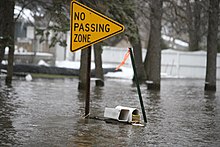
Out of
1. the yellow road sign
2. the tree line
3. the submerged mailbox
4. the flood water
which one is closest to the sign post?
the yellow road sign

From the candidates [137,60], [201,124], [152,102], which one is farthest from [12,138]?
[137,60]

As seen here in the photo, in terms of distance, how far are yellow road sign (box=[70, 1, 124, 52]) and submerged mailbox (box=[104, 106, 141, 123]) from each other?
162 cm

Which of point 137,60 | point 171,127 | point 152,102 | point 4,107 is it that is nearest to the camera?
point 171,127

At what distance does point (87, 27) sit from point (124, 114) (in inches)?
86.1

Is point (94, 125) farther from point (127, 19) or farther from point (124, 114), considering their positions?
point (127, 19)

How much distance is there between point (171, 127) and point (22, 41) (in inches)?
1406

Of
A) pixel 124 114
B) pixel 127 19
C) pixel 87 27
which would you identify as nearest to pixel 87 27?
pixel 87 27

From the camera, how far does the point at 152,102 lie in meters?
19.4

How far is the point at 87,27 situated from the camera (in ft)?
43.0

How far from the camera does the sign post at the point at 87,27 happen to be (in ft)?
42.5

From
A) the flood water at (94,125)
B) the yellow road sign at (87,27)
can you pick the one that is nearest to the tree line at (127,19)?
the flood water at (94,125)

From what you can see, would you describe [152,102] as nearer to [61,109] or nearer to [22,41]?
[61,109]

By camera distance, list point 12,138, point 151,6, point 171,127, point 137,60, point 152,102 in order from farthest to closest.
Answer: point 137,60, point 151,6, point 152,102, point 171,127, point 12,138

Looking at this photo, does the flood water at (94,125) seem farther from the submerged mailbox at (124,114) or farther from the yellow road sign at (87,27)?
the yellow road sign at (87,27)
